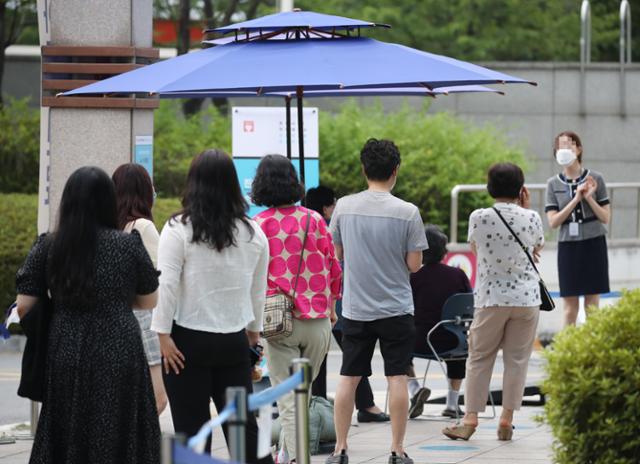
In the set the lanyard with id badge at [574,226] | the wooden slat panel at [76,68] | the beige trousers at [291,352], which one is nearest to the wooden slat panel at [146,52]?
the wooden slat panel at [76,68]

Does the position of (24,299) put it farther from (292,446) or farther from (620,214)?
(620,214)

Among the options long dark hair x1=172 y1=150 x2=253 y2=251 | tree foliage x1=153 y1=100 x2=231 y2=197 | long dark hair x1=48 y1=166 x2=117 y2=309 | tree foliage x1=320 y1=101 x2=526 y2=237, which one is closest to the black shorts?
long dark hair x1=172 y1=150 x2=253 y2=251

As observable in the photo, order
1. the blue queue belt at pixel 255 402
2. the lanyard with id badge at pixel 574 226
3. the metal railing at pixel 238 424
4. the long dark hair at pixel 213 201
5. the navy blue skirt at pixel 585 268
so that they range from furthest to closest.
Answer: the navy blue skirt at pixel 585 268 < the lanyard with id badge at pixel 574 226 < the long dark hair at pixel 213 201 < the blue queue belt at pixel 255 402 < the metal railing at pixel 238 424

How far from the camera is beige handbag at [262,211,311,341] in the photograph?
7211 millimetres

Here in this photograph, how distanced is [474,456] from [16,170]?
→ 12.3m

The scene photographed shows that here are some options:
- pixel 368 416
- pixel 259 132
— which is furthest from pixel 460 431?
pixel 259 132

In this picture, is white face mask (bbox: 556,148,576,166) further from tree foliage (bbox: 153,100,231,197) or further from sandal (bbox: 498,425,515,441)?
tree foliage (bbox: 153,100,231,197)

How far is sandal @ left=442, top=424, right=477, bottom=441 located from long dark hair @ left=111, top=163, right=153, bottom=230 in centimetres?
282

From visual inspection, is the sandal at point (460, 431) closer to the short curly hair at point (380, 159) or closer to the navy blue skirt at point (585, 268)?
the short curly hair at point (380, 159)

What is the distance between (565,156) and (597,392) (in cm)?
605

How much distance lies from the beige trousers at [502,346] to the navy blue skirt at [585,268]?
3.24 meters

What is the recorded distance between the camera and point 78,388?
19.1ft

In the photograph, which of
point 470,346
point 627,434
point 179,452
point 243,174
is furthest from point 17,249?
point 179,452

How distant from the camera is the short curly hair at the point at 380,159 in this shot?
7637mm
